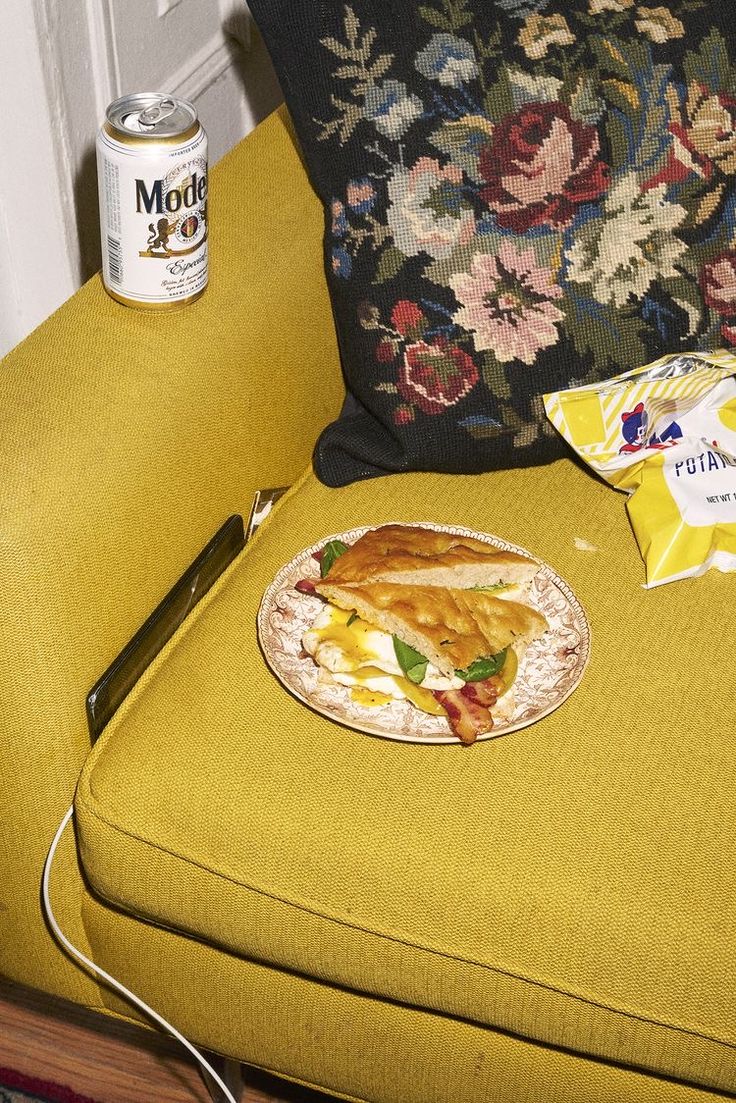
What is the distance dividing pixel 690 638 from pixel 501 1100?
1.35ft

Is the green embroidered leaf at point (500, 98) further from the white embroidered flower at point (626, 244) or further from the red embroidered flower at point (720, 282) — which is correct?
the red embroidered flower at point (720, 282)

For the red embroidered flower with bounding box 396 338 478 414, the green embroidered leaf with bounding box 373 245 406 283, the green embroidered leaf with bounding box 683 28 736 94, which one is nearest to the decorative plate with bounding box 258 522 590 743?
the red embroidered flower with bounding box 396 338 478 414

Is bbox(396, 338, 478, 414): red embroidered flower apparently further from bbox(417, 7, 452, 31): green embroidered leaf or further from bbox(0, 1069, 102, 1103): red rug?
bbox(0, 1069, 102, 1103): red rug

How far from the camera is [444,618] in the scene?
94 centimetres

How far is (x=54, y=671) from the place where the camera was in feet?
2.96

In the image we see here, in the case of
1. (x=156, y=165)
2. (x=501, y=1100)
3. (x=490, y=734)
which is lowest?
(x=501, y=1100)

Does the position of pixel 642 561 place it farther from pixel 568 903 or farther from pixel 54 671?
pixel 54 671

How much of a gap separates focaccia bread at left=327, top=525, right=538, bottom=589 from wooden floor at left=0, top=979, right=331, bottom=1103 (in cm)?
59

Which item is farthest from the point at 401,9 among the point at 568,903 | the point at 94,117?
the point at 568,903

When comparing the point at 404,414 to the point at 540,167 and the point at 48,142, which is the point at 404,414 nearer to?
the point at 540,167

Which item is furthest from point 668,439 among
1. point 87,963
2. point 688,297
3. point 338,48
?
point 87,963

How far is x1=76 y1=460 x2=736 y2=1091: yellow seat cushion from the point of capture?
831 mm

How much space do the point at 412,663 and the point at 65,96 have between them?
80 centimetres

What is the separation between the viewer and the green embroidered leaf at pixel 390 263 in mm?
1089
